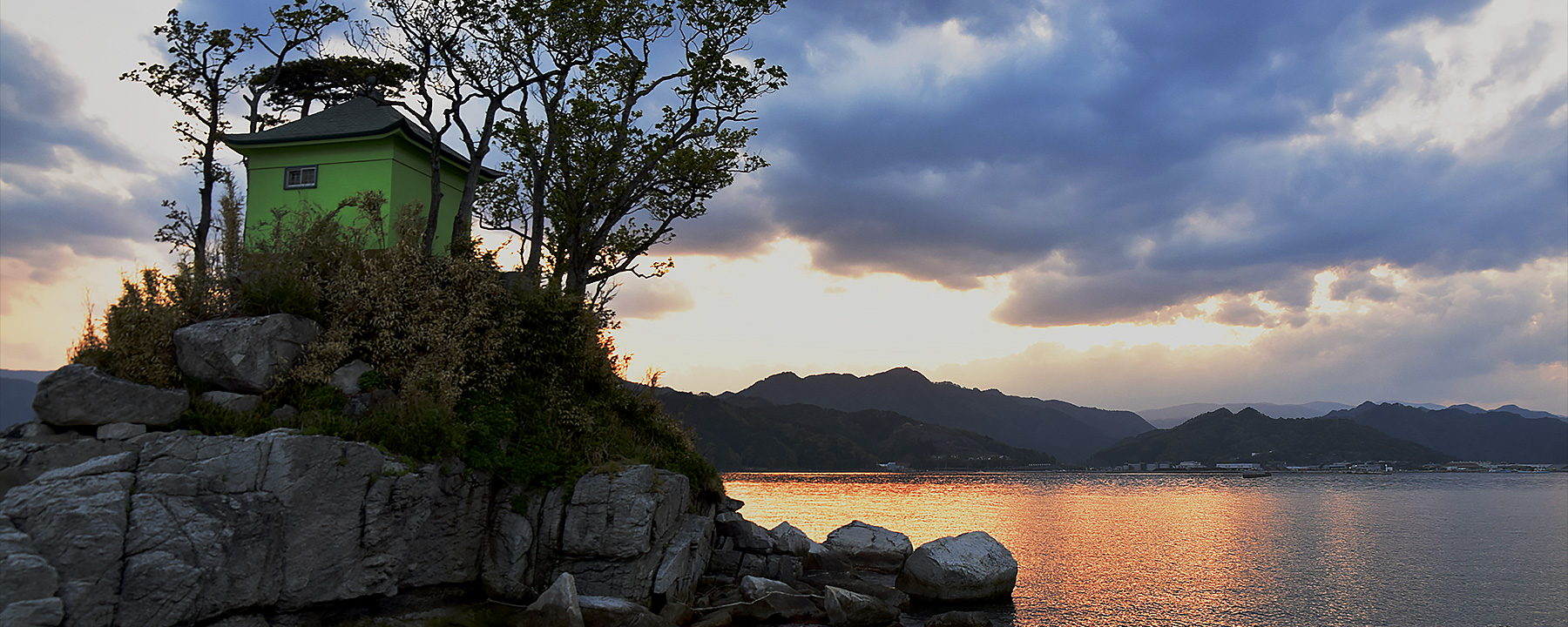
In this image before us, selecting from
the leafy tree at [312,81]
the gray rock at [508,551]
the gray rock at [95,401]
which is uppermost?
the leafy tree at [312,81]

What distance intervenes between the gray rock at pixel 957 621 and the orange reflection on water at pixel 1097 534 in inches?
141

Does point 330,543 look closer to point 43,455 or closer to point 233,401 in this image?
point 233,401

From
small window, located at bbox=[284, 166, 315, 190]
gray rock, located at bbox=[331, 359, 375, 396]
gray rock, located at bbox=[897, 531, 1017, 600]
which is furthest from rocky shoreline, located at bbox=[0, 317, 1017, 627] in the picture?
small window, located at bbox=[284, 166, 315, 190]

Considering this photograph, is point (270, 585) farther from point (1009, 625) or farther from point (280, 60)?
point (280, 60)

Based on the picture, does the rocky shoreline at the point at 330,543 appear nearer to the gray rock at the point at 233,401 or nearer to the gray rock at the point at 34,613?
the gray rock at the point at 34,613

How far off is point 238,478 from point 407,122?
19.7 metres

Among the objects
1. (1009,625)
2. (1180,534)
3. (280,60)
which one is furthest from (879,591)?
(1180,534)

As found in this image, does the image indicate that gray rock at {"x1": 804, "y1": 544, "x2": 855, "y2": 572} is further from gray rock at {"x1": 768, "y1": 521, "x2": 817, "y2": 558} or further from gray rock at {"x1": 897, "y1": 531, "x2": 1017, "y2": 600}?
gray rock at {"x1": 897, "y1": 531, "x2": 1017, "y2": 600}

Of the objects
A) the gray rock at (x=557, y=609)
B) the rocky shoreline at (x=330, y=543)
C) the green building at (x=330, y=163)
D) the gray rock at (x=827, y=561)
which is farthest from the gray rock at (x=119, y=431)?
the gray rock at (x=827, y=561)

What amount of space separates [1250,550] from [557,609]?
4722 centimetres

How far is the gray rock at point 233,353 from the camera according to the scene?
20.5 m

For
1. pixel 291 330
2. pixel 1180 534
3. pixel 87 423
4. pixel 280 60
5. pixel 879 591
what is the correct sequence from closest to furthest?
1. pixel 87 423
2. pixel 291 330
3. pixel 879 591
4. pixel 280 60
5. pixel 1180 534

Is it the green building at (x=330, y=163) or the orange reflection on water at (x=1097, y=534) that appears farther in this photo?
the orange reflection on water at (x=1097, y=534)

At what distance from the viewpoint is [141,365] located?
20.1 m
